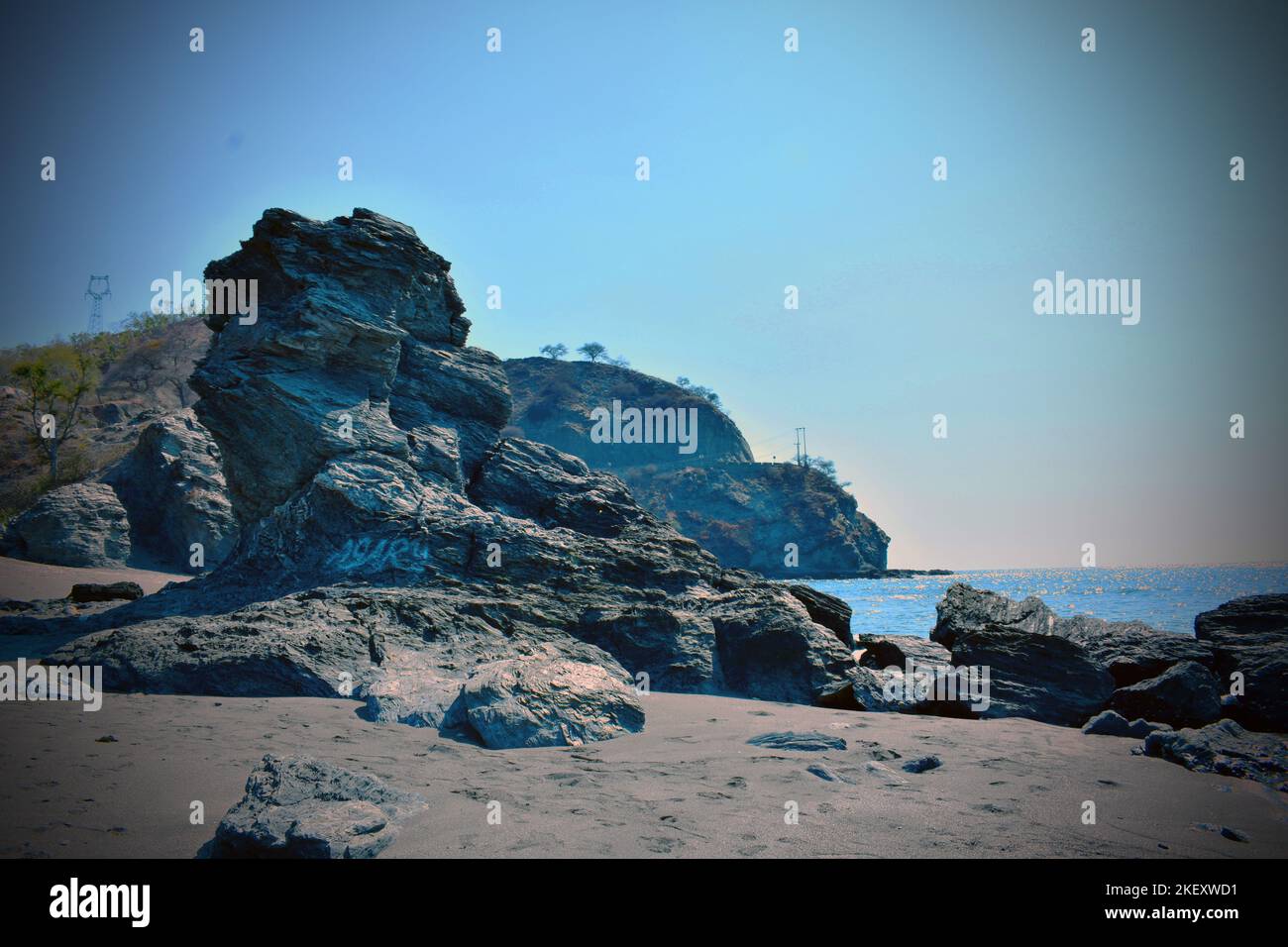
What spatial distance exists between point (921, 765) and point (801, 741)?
98 cm

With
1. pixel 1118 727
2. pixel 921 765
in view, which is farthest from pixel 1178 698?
pixel 921 765

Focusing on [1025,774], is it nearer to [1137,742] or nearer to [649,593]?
[1137,742]

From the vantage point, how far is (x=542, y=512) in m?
13.2

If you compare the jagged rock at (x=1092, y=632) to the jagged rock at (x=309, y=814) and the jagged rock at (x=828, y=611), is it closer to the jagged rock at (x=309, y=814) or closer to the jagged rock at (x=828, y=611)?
the jagged rock at (x=828, y=611)

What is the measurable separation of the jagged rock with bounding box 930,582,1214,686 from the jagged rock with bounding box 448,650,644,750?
22.1 ft

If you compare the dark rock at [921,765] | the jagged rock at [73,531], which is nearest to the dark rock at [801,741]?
the dark rock at [921,765]

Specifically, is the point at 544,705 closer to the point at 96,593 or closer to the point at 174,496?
the point at 96,593

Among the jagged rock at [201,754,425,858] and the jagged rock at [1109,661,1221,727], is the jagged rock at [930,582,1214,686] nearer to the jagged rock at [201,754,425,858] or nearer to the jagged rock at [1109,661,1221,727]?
the jagged rock at [1109,661,1221,727]

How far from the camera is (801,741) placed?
5988 mm

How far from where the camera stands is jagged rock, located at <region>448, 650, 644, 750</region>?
18.7 feet

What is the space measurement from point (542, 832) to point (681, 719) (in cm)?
398

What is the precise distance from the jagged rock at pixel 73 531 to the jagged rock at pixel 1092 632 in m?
24.2

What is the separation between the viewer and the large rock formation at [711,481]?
96.1 m
